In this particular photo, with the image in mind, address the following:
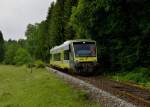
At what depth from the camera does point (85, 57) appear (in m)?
37.8

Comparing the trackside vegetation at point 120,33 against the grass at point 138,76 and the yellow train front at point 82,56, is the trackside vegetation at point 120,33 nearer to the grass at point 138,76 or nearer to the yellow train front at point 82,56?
the grass at point 138,76

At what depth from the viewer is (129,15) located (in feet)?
118

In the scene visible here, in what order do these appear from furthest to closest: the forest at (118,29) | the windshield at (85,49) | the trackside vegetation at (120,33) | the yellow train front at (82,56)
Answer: the windshield at (85,49) → the yellow train front at (82,56) → the forest at (118,29) → the trackside vegetation at (120,33)

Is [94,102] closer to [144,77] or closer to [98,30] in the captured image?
[144,77]

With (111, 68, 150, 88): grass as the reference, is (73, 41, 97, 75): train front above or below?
above

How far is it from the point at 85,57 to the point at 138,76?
27.9 ft

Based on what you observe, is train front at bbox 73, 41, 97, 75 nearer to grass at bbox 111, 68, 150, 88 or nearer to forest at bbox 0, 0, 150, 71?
forest at bbox 0, 0, 150, 71

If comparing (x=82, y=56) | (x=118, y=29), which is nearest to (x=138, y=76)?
(x=118, y=29)

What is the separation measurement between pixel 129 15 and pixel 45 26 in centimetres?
8213

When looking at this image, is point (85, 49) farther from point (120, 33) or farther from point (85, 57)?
point (120, 33)

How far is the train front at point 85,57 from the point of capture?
122 ft

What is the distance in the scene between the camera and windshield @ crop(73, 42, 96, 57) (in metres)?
37.9

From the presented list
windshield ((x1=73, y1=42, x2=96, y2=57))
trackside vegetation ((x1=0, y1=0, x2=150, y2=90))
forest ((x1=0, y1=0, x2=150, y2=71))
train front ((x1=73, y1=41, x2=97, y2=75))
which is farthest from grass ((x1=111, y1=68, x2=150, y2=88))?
windshield ((x1=73, y1=42, x2=96, y2=57))

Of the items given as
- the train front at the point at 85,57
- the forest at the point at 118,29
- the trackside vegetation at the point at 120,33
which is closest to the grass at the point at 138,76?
the trackside vegetation at the point at 120,33
